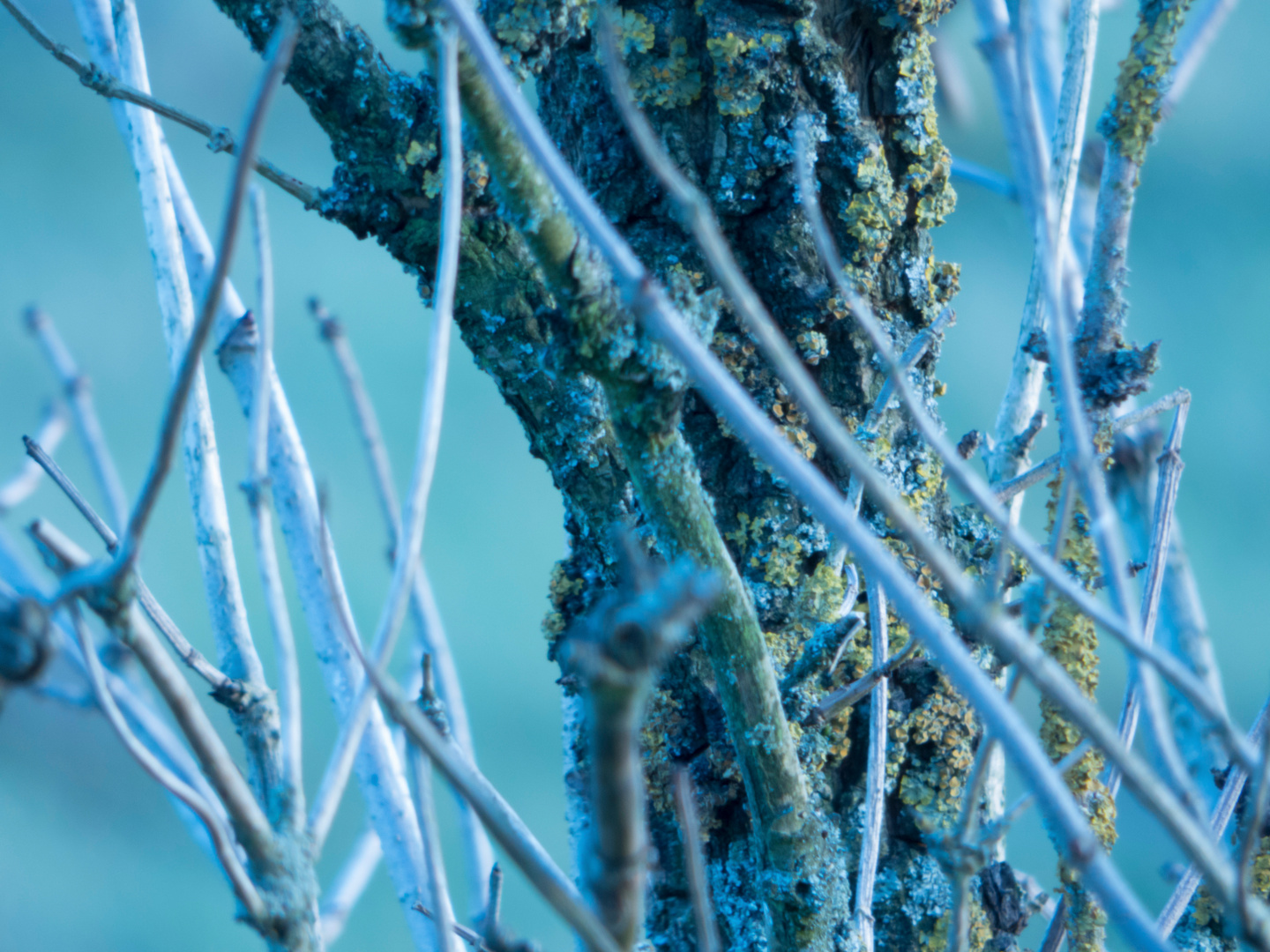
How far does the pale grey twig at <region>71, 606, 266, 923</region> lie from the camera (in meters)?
0.15

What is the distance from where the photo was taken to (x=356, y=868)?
33 centimetres

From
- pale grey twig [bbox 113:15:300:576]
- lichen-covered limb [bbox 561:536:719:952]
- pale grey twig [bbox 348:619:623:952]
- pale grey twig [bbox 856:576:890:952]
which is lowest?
pale grey twig [bbox 348:619:623:952]

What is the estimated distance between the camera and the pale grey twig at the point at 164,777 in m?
0.15

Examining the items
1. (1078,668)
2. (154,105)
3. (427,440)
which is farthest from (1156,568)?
(154,105)

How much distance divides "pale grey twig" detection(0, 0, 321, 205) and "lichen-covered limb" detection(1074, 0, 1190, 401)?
265 mm

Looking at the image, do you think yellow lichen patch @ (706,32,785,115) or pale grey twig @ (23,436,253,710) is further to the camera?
yellow lichen patch @ (706,32,785,115)

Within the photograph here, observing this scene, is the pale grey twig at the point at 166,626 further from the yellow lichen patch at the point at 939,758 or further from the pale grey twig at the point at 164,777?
the yellow lichen patch at the point at 939,758

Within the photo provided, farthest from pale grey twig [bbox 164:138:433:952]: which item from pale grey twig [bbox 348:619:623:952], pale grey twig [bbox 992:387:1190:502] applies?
pale grey twig [bbox 992:387:1190:502]

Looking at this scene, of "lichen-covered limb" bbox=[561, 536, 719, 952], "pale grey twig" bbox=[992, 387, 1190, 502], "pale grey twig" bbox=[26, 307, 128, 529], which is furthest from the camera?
"pale grey twig" bbox=[992, 387, 1190, 502]

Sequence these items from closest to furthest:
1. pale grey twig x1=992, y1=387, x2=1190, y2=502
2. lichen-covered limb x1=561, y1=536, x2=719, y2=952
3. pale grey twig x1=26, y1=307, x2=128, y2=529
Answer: lichen-covered limb x1=561, y1=536, x2=719, y2=952 → pale grey twig x1=26, y1=307, x2=128, y2=529 → pale grey twig x1=992, y1=387, x2=1190, y2=502

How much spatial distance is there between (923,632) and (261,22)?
0.27 meters

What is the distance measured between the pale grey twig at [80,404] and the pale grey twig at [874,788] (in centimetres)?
21

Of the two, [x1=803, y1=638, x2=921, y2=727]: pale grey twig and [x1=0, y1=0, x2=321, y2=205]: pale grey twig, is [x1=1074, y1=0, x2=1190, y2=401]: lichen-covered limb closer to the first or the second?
[x1=803, y1=638, x2=921, y2=727]: pale grey twig

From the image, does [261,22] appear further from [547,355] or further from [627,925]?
[627,925]
